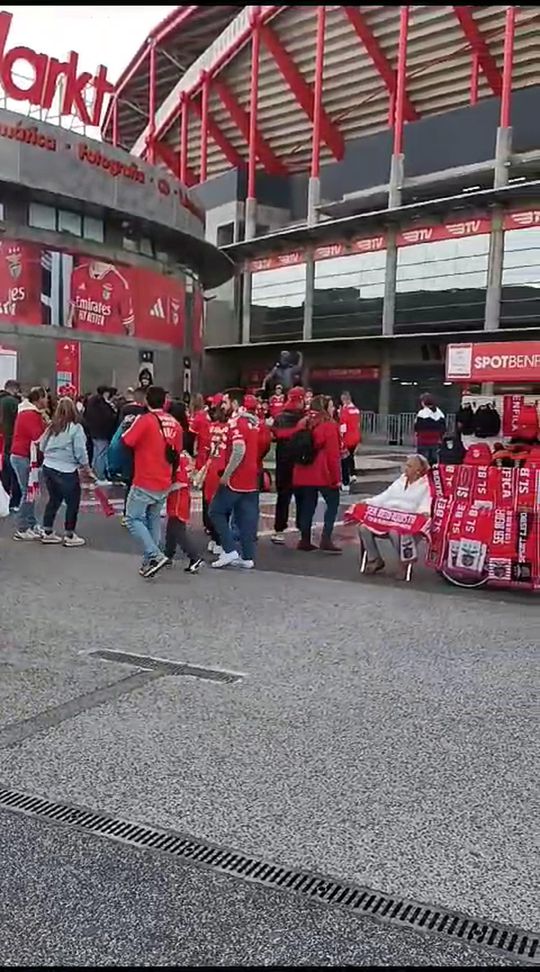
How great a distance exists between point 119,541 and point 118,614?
352cm

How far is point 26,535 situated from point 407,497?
4507 mm

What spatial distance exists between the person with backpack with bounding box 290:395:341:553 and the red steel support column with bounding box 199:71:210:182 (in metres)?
38.1

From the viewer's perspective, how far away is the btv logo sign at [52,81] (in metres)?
28.5

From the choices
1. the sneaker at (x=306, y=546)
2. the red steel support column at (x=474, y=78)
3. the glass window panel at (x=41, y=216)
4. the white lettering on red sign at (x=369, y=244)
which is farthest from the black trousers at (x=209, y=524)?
the red steel support column at (x=474, y=78)

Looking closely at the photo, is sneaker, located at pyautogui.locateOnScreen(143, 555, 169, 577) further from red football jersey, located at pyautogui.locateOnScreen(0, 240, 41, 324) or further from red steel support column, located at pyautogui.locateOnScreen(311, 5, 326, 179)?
red steel support column, located at pyautogui.locateOnScreen(311, 5, 326, 179)

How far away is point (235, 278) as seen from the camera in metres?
45.4

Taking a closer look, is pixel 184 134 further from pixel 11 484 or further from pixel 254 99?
pixel 11 484

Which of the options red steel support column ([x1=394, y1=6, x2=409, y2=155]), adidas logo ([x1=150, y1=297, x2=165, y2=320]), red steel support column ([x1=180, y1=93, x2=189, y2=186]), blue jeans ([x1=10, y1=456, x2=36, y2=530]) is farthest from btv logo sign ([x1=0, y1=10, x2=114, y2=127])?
blue jeans ([x1=10, y1=456, x2=36, y2=530])

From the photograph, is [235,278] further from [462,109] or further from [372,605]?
[372,605]

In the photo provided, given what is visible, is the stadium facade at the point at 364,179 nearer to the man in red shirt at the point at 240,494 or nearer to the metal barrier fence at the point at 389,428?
the metal barrier fence at the point at 389,428

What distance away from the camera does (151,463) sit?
26.5ft

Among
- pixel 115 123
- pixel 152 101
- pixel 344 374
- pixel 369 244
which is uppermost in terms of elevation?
pixel 115 123

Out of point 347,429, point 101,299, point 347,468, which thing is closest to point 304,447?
point 347,429

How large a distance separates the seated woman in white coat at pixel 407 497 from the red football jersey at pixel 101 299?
1928 cm
